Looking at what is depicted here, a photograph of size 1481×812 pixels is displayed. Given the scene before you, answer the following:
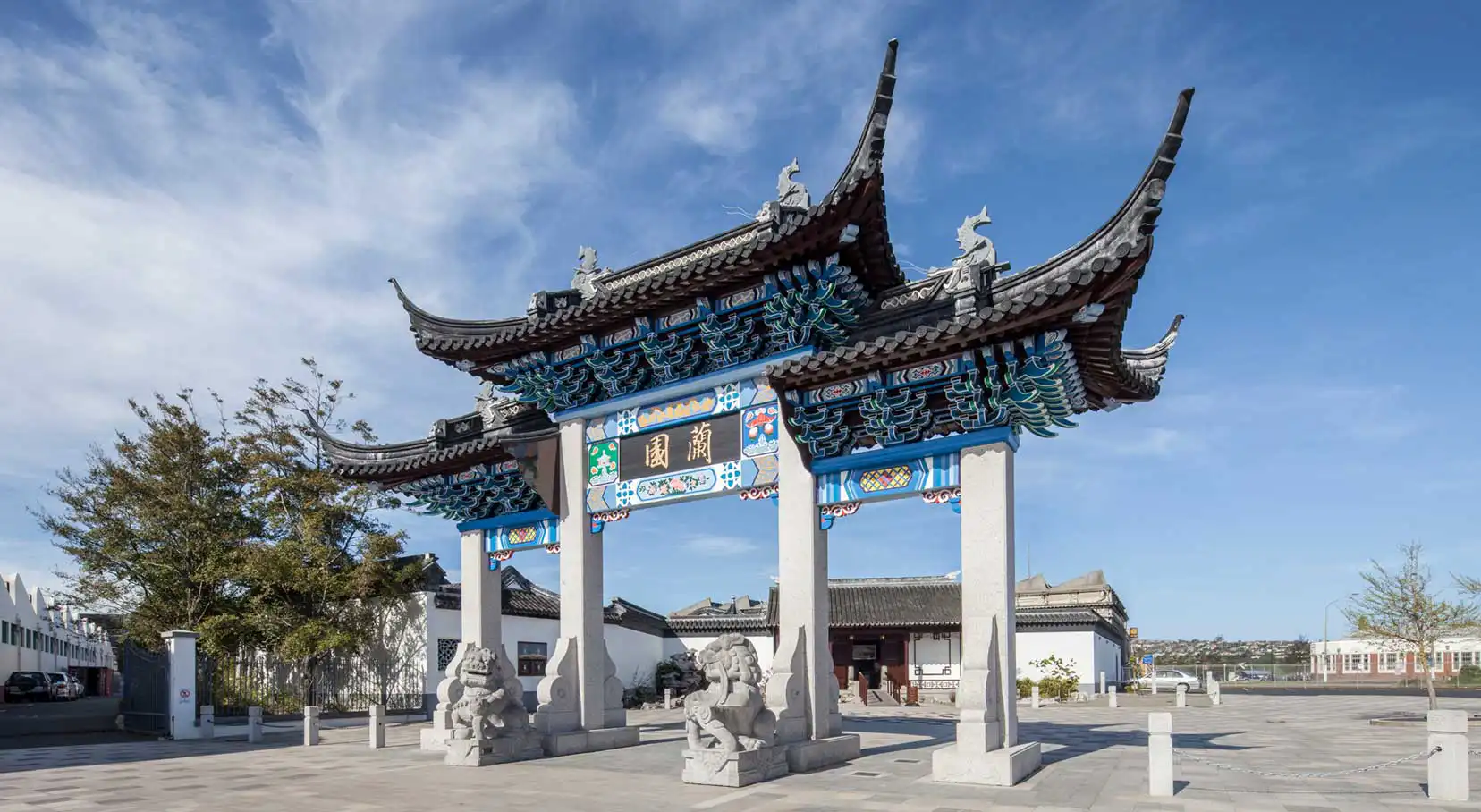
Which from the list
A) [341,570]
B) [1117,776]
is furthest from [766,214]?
[341,570]

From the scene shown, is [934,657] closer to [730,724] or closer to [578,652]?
[578,652]

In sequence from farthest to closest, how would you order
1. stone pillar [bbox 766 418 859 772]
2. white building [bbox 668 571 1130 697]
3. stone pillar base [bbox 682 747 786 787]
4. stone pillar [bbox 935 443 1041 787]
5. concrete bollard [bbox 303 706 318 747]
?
white building [bbox 668 571 1130 697] < concrete bollard [bbox 303 706 318 747] < stone pillar [bbox 766 418 859 772] < stone pillar base [bbox 682 747 786 787] < stone pillar [bbox 935 443 1041 787]

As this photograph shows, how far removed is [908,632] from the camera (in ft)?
111

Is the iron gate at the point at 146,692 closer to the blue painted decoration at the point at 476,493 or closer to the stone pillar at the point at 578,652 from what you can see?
the blue painted decoration at the point at 476,493

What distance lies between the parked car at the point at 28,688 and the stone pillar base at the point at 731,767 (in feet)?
127

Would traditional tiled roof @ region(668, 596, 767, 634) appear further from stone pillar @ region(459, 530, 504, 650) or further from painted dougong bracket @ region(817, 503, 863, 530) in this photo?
painted dougong bracket @ region(817, 503, 863, 530)

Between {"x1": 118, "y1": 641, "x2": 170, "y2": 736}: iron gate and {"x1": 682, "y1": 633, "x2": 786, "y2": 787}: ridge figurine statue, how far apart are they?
45.4ft

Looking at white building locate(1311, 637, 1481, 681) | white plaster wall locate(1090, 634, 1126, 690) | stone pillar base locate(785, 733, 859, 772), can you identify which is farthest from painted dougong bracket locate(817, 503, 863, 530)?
white building locate(1311, 637, 1481, 681)

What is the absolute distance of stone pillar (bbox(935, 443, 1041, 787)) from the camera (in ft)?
33.4

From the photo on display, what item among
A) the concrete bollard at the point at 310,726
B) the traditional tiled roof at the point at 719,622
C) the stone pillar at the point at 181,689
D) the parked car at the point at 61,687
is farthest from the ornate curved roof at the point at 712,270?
the parked car at the point at 61,687

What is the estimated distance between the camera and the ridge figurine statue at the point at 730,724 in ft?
34.7

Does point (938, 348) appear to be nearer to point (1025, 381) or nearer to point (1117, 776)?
point (1025, 381)

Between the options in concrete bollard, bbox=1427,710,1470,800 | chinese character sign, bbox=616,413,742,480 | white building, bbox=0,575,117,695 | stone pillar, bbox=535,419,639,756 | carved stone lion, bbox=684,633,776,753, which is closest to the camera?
concrete bollard, bbox=1427,710,1470,800

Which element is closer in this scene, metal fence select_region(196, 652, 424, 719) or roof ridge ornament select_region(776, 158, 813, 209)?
roof ridge ornament select_region(776, 158, 813, 209)
